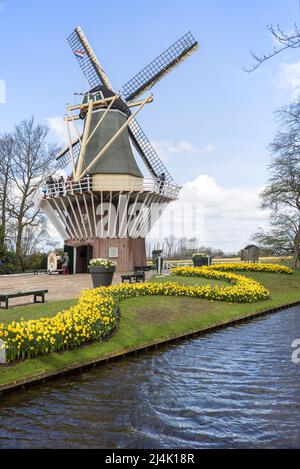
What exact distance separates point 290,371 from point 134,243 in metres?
23.3

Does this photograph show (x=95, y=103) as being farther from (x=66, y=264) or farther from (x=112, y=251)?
(x=66, y=264)

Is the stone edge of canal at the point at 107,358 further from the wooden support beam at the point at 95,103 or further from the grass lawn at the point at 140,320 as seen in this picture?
the wooden support beam at the point at 95,103

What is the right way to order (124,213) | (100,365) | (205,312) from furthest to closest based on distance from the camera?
(124,213) → (205,312) → (100,365)

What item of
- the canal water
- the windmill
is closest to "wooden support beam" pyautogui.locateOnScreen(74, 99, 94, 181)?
the windmill

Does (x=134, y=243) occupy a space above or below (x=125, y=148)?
below

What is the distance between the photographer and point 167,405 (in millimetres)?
6055

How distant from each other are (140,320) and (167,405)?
522 centimetres

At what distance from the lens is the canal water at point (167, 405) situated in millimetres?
4965

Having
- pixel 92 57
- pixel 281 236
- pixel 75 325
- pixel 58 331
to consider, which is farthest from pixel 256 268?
pixel 92 57

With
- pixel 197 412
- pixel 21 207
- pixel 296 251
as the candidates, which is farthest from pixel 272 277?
pixel 21 207

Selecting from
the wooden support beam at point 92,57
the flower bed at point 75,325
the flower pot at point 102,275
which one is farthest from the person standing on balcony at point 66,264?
the flower bed at point 75,325
